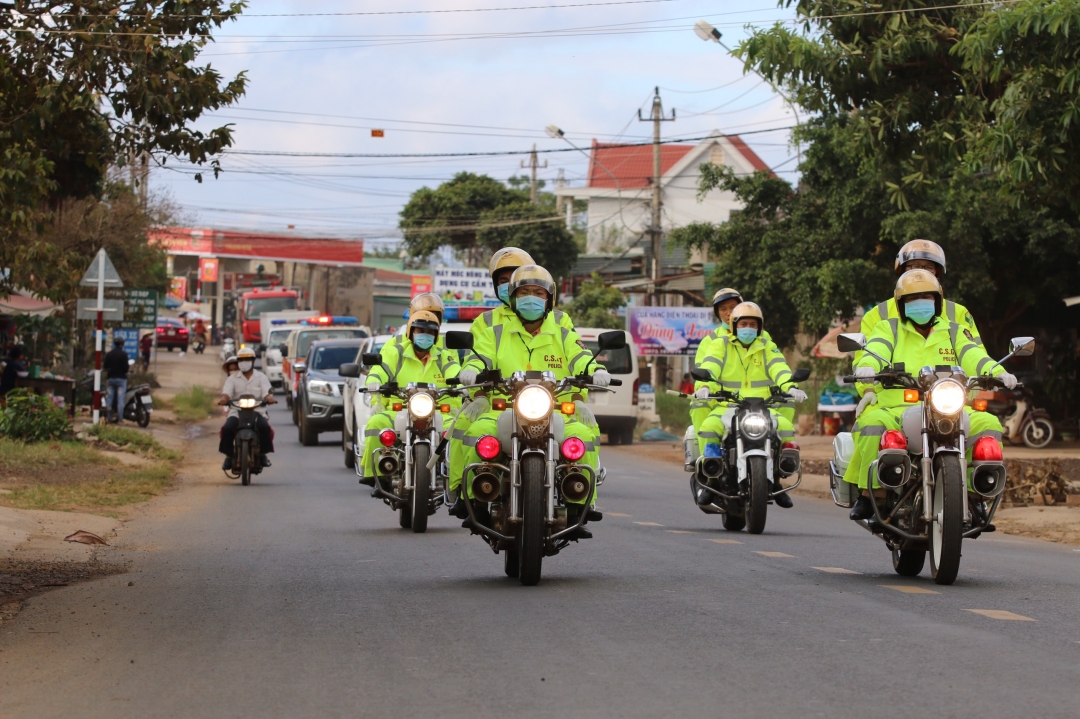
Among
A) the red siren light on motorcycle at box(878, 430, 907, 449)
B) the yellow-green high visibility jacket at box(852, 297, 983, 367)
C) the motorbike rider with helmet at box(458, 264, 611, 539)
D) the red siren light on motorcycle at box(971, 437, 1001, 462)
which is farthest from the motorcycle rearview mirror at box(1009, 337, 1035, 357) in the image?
the motorbike rider with helmet at box(458, 264, 611, 539)

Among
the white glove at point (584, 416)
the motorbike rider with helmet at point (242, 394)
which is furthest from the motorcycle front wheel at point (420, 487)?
the motorbike rider with helmet at point (242, 394)

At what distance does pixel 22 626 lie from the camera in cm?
727

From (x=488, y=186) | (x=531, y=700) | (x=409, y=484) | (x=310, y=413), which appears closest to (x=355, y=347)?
(x=310, y=413)

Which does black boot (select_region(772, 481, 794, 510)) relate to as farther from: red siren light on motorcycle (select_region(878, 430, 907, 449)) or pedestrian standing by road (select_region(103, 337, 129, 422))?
pedestrian standing by road (select_region(103, 337, 129, 422))

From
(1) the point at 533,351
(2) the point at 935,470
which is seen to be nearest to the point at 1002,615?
(2) the point at 935,470

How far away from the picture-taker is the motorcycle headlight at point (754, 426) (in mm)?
11617

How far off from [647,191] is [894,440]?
64.1 m

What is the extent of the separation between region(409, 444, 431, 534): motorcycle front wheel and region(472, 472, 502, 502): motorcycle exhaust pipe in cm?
359

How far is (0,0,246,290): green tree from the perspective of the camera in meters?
10.4

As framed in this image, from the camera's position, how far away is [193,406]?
3556 centimetres

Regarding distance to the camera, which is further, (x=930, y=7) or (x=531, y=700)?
(x=930, y=7)

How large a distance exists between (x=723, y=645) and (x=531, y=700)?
1.29m

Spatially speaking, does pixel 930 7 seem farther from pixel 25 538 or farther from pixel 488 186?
pixel 488 186

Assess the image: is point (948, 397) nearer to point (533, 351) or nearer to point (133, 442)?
point (533, 351)
